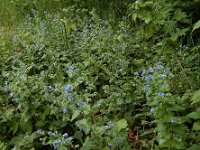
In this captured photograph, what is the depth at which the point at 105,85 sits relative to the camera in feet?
10.7

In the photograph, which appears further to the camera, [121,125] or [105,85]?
[105,85]

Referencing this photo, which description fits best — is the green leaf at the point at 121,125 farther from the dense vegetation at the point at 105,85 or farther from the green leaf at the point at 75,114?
the green leaf at the point at 75,114

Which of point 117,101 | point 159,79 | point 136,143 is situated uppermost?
point 159,79

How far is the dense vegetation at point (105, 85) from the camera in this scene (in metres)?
2.49

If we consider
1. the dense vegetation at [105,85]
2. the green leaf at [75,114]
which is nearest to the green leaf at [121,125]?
the dense vegetation at [105,85]

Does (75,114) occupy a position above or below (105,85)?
above

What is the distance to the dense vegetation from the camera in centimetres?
249

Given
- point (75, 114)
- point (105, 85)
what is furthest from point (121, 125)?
point (105, 85)

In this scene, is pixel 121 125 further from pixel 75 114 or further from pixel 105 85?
pixel 105 85

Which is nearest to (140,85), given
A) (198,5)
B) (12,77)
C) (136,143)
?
(136,143)

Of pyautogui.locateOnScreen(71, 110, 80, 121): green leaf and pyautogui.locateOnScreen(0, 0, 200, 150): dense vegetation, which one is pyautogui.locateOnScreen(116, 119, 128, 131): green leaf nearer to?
pyautogui.locateOnScreen(0, 0, 200, 150): dense vegetation

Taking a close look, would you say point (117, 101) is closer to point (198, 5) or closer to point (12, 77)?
point (12, 77)

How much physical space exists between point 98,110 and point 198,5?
1.64m

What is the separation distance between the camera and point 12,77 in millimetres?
3150
